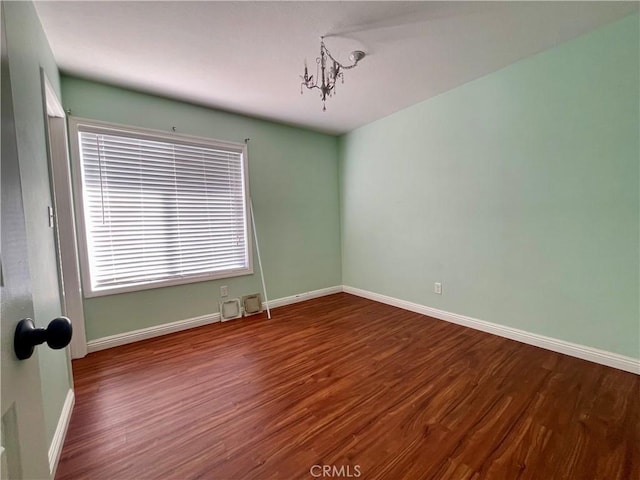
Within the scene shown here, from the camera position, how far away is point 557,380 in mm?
1831

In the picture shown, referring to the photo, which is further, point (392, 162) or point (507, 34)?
point (392, 162)

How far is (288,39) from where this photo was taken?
74.3 inches

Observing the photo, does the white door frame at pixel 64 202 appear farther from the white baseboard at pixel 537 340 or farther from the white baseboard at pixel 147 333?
the white baseboard at pixel 537 340

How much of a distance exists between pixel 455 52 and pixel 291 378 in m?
2.78

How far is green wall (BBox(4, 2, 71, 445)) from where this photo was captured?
116 cm

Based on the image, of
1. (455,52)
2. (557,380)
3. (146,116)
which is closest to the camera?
(557,380)

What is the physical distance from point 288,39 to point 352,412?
2.48 metres

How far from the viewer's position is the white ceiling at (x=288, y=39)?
5.40 ft

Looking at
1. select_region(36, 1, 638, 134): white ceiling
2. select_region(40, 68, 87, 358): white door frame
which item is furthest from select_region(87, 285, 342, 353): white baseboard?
select_region(36, 1, 638, 134): white ceiling

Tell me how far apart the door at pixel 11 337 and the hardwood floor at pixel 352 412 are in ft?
3.23

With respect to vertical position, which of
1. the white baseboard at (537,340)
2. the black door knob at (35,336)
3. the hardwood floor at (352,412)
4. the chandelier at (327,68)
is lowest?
the hardwood floor at (352,412)

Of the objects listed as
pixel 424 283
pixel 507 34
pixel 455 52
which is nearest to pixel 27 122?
pixel 455 52

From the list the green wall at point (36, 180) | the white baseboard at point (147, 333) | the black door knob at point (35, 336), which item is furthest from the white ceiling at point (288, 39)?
the white baseboard at point (147, 333)

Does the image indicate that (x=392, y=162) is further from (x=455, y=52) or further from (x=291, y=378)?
(x=291, y=378)
